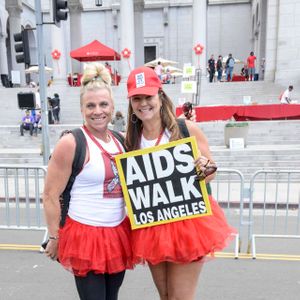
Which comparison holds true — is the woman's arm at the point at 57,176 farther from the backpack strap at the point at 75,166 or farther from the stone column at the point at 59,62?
the stone column at the point at 59,62

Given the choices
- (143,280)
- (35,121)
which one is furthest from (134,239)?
(35,121)

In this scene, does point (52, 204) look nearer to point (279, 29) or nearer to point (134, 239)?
point (134, 239)

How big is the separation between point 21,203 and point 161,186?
22.1 ft

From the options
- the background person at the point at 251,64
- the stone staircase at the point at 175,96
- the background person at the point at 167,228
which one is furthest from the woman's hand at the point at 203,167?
the background person at the point at 251,64

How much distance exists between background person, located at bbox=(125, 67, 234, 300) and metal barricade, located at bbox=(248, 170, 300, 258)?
2.81 metres

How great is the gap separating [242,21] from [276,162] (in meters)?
30.8

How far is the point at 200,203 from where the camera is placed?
2301 mm

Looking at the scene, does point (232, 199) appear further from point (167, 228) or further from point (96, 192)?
point (96, 192)

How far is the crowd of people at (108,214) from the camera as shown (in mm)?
2207

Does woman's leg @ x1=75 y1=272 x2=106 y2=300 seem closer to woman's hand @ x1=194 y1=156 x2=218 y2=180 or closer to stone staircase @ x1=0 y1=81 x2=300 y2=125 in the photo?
woman's hand @ x1=194 y1=156 x2=218 y2=180

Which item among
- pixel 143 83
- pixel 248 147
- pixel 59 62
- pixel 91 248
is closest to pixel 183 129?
pixel 143 83

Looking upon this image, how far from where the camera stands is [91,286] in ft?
7.40

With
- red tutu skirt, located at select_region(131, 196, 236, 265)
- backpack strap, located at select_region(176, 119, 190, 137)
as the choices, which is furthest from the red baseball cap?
red tutu skirt, located at select_region(131, 196, 236, 265)

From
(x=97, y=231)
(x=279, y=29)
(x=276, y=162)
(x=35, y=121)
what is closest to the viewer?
(x=97, y=231)
